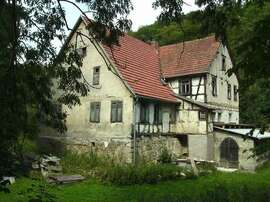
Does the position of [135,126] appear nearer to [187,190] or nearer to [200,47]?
Result: [187,190]

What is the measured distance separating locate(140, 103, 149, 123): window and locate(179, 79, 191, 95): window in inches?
183

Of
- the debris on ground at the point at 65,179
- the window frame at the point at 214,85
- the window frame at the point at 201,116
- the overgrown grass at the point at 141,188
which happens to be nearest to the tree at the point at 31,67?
the overgrown grass at the point at 141,188

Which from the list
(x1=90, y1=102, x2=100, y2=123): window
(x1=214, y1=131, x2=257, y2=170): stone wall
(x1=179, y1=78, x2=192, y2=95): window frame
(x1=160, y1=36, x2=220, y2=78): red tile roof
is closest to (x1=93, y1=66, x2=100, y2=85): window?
(x1=90, y1=102, x2=100, y2=123): window

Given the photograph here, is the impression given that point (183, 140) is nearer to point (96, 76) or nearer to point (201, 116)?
point (201, 116)

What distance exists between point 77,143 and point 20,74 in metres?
18.0

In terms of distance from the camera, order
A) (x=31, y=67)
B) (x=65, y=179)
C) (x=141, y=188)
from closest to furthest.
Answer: (x=31, y=67), (x=141, y=188), (x=65, y=179)

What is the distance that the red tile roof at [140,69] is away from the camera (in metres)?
24.0

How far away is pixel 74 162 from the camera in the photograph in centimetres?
2305

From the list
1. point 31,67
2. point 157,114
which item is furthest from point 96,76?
point 31,67

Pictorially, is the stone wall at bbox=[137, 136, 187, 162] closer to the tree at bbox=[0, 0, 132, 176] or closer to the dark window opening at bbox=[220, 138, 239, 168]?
the dark window opening at bbox=[220, 138, 239, 168]

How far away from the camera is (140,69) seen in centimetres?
2633

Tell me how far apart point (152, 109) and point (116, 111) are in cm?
223

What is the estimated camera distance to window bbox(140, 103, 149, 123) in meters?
23.8

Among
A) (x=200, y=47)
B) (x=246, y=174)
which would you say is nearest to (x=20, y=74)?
(x=246, y=174)
